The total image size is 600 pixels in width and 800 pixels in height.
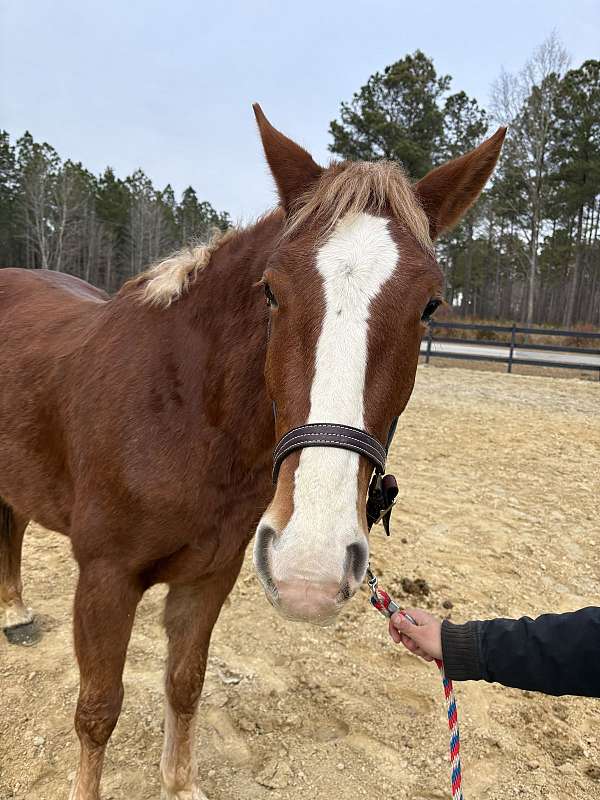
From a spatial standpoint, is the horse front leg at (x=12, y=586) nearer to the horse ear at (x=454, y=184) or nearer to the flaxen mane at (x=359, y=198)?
the flaxen mane at (x=359, y=198)

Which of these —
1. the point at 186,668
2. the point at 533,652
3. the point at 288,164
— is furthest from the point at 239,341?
the point at 186,668

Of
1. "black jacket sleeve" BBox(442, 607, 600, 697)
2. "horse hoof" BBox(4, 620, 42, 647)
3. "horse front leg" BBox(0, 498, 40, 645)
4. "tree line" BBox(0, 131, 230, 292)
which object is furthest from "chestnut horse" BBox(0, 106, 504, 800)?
"tree line" BBox(0, 131, 230, 292)

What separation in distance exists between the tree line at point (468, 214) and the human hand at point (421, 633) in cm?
904

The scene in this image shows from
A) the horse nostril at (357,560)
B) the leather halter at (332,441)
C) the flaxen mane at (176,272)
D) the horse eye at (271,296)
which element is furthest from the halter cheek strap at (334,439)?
the flaxen mane at (176,272)

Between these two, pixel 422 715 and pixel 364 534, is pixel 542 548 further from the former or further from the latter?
pixel 364 534

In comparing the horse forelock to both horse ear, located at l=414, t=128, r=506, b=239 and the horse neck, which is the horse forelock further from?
the horse neck

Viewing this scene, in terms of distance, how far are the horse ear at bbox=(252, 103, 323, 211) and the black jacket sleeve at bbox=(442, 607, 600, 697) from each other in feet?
5.02

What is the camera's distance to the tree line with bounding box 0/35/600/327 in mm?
24422

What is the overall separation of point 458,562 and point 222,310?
10.1ft

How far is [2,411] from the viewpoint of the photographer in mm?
2354

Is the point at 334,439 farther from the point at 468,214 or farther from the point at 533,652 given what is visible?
the point at 468,214

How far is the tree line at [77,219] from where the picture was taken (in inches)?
1426

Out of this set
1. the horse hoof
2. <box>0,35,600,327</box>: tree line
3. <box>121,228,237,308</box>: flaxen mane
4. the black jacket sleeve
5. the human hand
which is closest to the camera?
the black jacket sleeve

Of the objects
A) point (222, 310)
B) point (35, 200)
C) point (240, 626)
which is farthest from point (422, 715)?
point (35, 200)
